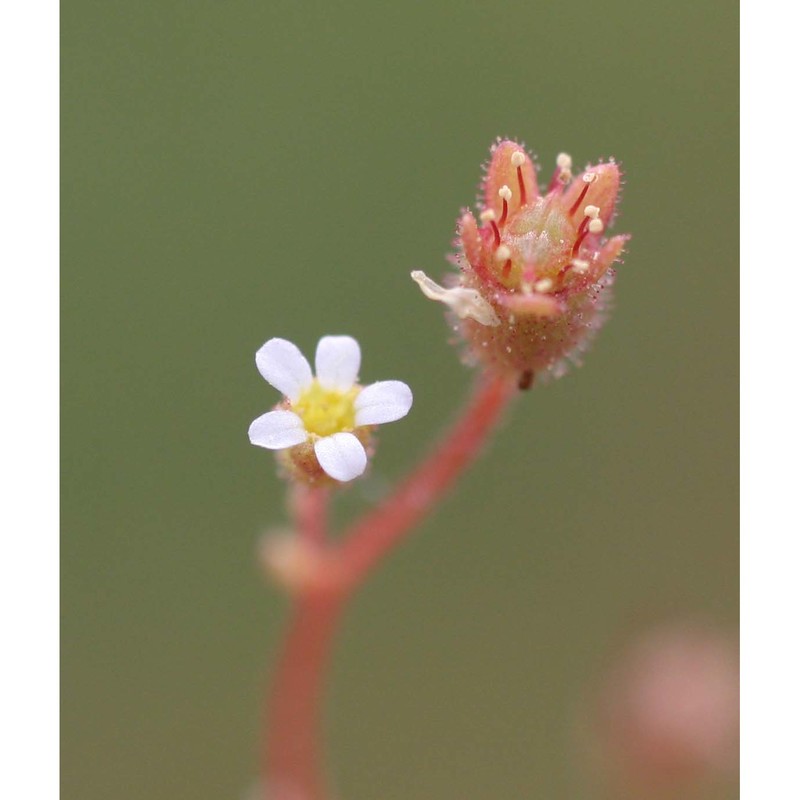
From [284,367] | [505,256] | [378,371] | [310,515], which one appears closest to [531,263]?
[505,256]

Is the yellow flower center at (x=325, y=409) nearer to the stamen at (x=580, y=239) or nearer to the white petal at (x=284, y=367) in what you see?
the white petal at (x=284, y=367)

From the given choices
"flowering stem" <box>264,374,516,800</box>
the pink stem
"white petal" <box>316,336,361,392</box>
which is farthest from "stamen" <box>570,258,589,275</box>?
the pink stem

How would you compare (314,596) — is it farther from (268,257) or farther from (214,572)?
(268,257)

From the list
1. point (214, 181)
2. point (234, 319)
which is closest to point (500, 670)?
point (234, 319)

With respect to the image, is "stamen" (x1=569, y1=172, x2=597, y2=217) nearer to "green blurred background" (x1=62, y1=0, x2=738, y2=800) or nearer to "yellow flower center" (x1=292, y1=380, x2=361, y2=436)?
"yellow flower center" (x1=292, y1=380, x2=361, y2=436)

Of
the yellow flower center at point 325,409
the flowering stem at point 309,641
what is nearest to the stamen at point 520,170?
→ the yellow flower center at point 325,409
